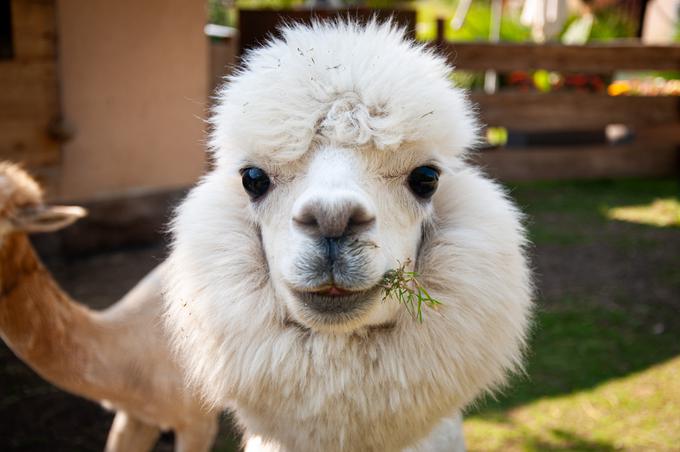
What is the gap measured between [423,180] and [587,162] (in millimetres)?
10253

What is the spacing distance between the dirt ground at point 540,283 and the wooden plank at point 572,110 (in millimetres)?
1970

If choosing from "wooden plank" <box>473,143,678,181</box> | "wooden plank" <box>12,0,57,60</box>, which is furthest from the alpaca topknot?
"wooden plank" <box>473,143,678,181</box>

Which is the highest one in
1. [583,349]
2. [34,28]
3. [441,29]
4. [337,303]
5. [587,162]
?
[441,29]

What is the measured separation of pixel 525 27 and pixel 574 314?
9.91 m

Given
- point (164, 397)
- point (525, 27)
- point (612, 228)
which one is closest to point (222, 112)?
point (164, 397)

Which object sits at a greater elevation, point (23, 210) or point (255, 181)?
point (255, 181)

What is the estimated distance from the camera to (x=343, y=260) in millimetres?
1827

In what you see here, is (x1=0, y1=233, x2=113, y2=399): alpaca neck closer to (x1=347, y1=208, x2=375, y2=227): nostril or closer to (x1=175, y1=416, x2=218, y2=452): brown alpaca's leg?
(x1=175, y1=416, x2=218, y2=452): brown alpaca's leg

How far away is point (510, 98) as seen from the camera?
10.8m

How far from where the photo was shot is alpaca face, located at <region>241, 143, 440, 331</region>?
71.8 inches

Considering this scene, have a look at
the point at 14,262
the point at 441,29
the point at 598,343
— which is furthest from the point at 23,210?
the point at 441,29

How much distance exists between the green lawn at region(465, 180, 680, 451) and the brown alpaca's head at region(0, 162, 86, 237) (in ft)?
7.83

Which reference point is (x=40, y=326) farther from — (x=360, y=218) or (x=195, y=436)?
(x=360, y=218)

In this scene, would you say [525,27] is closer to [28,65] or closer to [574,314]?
[574,314]
